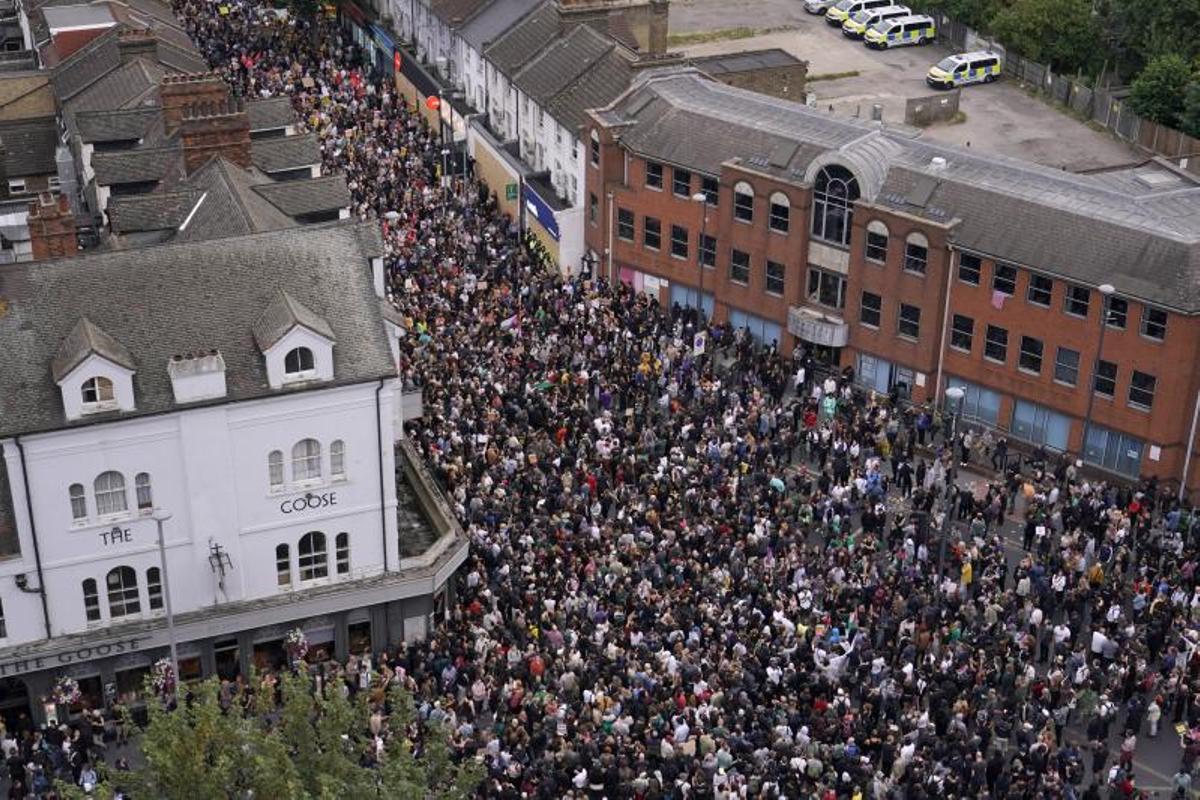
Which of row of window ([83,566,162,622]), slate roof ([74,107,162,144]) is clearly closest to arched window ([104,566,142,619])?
row of window ([83,566,162,622])

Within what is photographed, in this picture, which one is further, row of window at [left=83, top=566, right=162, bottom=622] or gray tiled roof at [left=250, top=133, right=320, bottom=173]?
gray tiled roof at [left=250, top=133, right=320, bottom=173]

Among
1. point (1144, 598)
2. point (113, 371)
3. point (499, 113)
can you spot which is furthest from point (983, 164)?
point (113, 371)

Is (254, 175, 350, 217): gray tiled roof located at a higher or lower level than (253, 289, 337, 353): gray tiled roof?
lower

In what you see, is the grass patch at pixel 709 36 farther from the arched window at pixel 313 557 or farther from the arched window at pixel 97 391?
the arched window at pixel 97 391

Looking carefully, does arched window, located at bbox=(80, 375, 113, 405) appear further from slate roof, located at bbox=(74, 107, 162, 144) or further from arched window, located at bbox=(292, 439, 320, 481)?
slate roof, located at bbox=(74, 107, 162, 144)

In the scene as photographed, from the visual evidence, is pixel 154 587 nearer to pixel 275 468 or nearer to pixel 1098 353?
pixel 275 468

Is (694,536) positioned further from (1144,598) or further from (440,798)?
(440,798)
